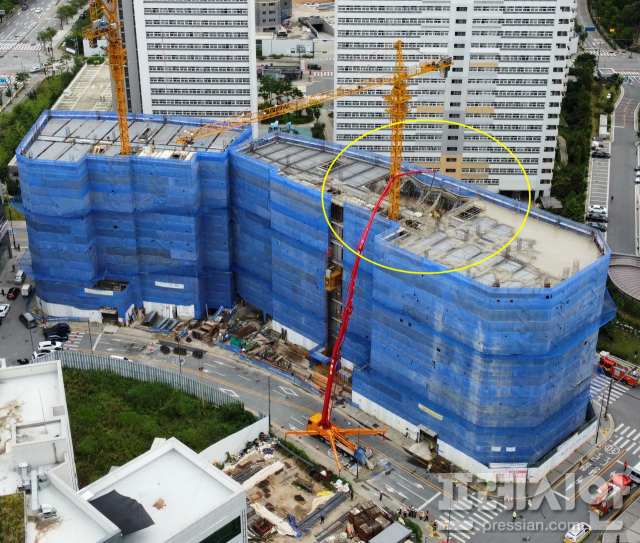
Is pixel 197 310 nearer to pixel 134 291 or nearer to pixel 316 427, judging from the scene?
pixel 134 291

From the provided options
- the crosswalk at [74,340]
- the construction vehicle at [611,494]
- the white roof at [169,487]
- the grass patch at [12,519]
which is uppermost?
the grass patch at [12,519]

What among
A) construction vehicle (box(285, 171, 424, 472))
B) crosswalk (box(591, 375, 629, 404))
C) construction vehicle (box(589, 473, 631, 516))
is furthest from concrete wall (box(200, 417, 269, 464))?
crosswalk (box(591, 375, 629, 404))

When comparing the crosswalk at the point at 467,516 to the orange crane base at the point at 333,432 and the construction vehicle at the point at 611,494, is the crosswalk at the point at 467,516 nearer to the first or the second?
the construction vehicle at the point at 611,494

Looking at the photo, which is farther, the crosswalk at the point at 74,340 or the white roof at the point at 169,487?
the crosswalk at the point at 74,340

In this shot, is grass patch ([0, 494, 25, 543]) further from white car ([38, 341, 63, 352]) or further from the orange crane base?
white car ([38, 341, 63, 352])

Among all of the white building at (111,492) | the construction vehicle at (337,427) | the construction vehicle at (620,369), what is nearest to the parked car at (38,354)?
the white building at (111,492)

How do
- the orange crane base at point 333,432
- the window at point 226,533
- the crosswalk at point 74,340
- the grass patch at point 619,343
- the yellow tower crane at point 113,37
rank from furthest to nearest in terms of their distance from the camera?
the crosswalk at point 74,340 < the grass patch at point 619,343 < the yellow tower crane at point 113,37 < the orange crane base at point 333,432 < the window at point 226,533

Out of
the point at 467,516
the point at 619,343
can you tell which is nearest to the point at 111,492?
A: the point at 467,516

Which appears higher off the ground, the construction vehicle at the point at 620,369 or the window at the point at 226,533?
the window at the point at 226,533
